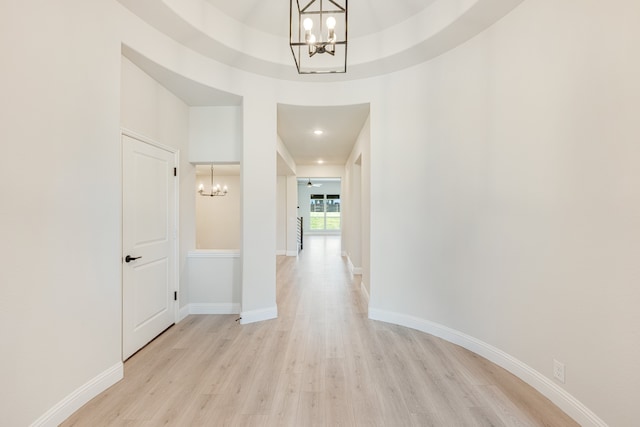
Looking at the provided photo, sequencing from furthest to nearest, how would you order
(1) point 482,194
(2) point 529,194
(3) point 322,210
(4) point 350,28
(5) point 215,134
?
1. (3) point 322,210
2. (5) point 215,134
3. (4) point 350,28
4. (1) point 482,194
5. (2) point 529,194

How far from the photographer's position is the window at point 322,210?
15.9 m

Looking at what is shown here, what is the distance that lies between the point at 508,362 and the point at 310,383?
5.47ft

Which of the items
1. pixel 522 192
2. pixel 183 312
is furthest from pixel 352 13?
pixel 183 312

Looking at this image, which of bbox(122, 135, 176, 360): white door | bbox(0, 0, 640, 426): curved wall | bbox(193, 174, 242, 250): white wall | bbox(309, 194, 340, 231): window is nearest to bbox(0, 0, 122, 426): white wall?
bbox(0, 0, 640, 426): curved wall

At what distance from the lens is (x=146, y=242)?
2.83m

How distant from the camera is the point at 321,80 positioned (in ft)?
11.7

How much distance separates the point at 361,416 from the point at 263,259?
2.07 m

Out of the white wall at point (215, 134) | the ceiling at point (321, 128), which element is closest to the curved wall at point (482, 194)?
the white wall at point (215, 134)

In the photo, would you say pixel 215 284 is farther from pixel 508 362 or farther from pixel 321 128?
pixel 508 362

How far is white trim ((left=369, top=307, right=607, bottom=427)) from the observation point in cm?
172

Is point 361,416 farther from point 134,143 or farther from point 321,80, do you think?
point 321,80

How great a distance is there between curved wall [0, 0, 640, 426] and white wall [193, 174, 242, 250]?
6211mm

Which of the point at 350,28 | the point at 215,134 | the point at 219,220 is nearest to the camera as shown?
the point at 350,28

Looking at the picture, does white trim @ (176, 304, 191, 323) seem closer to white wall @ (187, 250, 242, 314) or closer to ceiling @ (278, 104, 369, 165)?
white wall @ (187, 250, 242, 314)
